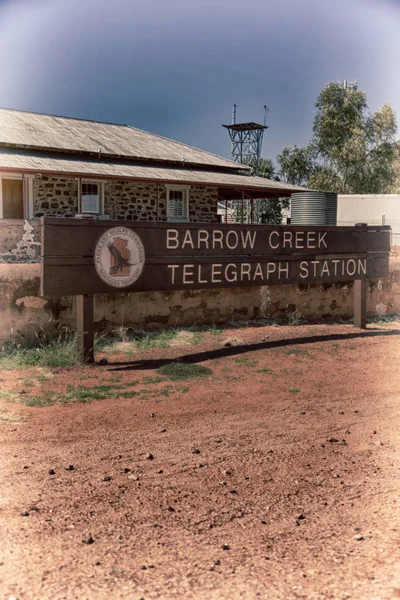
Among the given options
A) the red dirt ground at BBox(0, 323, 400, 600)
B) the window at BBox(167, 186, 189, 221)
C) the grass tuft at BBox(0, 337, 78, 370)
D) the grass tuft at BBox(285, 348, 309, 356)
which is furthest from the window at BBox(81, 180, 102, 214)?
the red dirt ground at BBox(0, 323, 400, 600)

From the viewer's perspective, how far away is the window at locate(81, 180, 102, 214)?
21547 mm

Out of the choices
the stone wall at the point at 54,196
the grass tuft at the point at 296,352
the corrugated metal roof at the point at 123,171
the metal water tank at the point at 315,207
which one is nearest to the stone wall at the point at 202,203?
the corrugated metal roof at the point at 123,171

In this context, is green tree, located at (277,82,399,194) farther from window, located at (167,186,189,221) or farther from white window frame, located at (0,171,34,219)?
white window frame, located at (0,171,34,219)

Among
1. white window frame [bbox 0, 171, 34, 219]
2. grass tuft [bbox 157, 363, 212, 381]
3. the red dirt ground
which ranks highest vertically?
white window frame [bbox 0, 171, 34, 219]

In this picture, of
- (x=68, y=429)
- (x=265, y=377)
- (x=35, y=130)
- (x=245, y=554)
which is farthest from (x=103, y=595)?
(x=35, y=130)

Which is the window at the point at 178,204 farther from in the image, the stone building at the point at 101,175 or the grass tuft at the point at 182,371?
the grass tuft at the point at 182,371

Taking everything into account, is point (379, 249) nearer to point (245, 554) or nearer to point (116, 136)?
point (245, 554)

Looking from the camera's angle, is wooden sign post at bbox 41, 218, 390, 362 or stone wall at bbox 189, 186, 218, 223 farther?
stone wall at bbox 189, 186, 218, 223

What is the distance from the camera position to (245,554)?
3.04 meters

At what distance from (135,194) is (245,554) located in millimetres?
20317

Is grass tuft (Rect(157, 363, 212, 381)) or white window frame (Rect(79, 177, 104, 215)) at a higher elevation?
white window frame (Rect(79, 177, 104, 215))

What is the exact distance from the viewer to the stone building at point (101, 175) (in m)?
20.4

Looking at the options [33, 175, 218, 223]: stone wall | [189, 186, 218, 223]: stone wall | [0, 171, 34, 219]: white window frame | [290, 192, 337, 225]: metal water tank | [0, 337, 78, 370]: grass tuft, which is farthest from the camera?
[290, 192, 337, 225]: metal water tank

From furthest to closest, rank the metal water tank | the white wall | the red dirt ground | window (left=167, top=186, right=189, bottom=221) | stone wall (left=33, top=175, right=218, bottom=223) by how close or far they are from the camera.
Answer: the white wall < the metal water tank < window (left=167, top=186, right=189, bottom=221) < stone wall (left=33, top=175, right=218, bottom=223) < the red dirt ground
